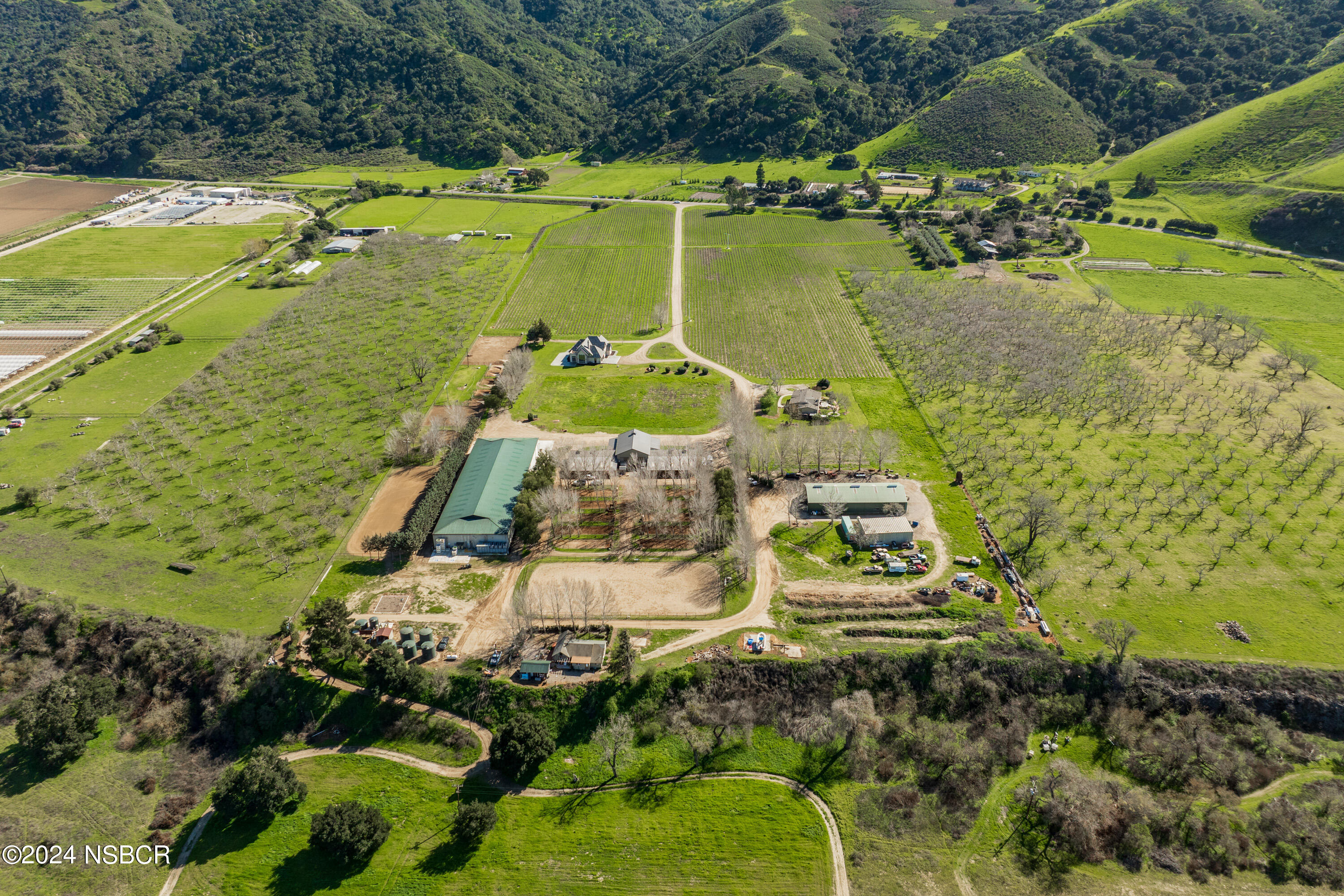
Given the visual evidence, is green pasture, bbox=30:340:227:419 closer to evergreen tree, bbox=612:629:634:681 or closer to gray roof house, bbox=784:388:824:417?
evergreen tree, bbox=612:629:634:681

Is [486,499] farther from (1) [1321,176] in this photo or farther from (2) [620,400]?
(1) [1321,176]

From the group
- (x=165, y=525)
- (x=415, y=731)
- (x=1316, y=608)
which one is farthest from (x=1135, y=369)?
(x=165, y=525)

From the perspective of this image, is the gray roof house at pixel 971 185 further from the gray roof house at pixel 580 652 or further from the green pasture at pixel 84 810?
the green pasture at pixel 84 810

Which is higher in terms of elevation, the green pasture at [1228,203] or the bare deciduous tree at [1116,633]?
the green pasture at [1228,203]

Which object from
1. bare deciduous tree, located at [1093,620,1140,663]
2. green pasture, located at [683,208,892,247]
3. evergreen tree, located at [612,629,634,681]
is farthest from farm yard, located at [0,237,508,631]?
bare deciduous tree, located at [1093,620,1140,663]

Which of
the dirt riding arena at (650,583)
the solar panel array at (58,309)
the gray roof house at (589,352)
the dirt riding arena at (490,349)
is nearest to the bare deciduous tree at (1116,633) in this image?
the dirt riding arena at (650,583)

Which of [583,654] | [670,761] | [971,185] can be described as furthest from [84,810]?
[971,185]
